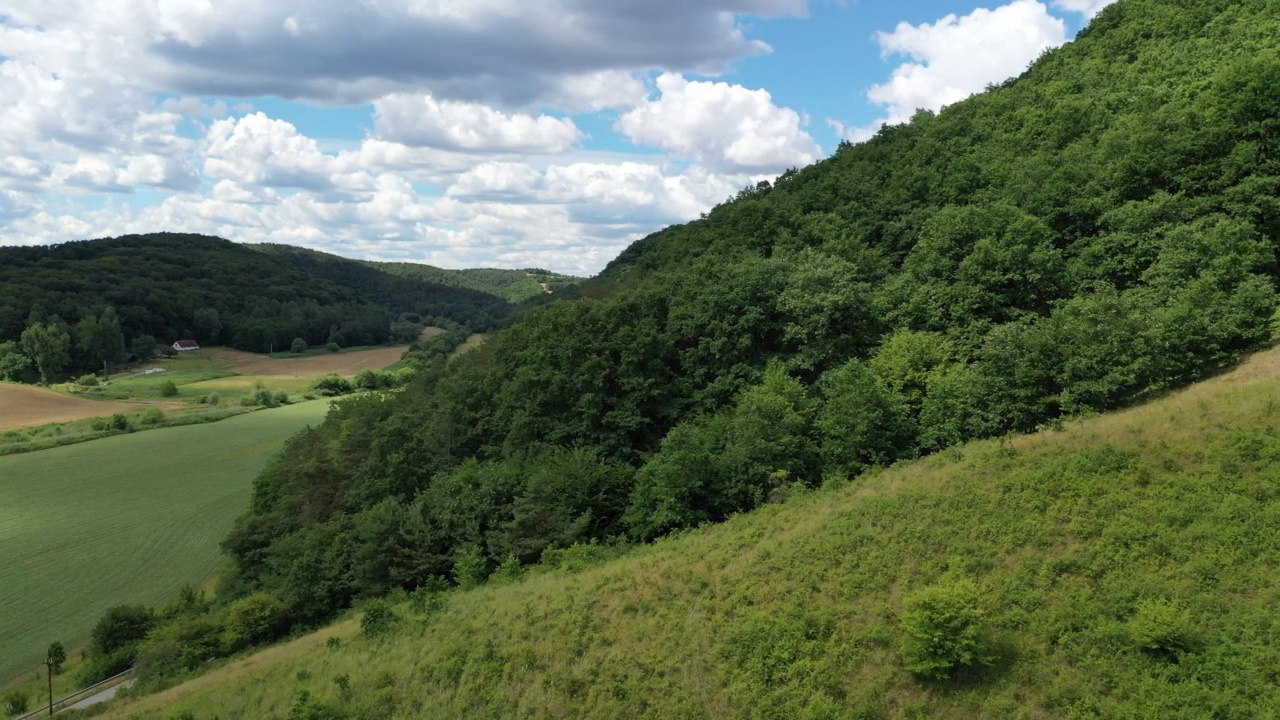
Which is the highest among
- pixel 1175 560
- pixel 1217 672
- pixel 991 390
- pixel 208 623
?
pixel 991 390

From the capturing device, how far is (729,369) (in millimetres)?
39375

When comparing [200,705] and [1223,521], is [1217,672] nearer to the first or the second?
[1223,521]

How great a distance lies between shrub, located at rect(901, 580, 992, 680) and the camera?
15.4 meters

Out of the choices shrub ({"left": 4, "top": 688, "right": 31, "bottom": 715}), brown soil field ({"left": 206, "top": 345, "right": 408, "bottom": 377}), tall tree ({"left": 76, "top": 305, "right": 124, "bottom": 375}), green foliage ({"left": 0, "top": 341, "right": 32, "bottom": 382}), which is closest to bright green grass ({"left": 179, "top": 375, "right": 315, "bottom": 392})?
brown soil field ({"left": 206, "top": 345, "right": 408, "bottom": 377})

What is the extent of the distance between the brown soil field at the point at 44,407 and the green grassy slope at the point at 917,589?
68.2 metres

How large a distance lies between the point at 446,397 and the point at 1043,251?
3465cm

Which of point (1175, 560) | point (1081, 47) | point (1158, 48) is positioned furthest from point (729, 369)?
point (1081, 47)

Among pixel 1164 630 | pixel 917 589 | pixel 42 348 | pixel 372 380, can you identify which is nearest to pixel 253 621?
pixel 917 589

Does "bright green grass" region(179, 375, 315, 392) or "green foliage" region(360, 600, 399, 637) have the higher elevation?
"bright green grass" region(179, 375, 315, 392)

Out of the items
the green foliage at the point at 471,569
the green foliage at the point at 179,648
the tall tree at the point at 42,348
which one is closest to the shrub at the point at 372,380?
the tall tree at the point at 42,348

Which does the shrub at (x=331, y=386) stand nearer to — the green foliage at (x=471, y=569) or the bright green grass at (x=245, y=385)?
the bright green grass at (x=245, y=385)

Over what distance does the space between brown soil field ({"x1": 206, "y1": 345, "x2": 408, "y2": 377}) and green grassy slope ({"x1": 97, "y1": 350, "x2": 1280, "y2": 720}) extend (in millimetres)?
99673

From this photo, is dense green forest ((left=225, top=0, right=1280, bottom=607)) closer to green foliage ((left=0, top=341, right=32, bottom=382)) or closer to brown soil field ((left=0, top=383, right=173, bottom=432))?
brown soil field ((left=0, top=383, right=173, bottom=432))

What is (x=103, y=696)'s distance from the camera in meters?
28.2
